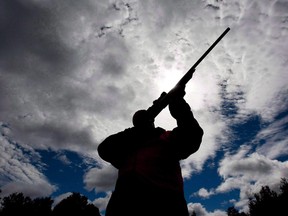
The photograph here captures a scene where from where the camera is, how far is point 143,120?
3252 millimetres

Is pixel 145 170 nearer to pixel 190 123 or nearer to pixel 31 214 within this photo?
pixel 190 123

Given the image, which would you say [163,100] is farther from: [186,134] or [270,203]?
[270,203]

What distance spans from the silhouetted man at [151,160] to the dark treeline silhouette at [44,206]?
55.2 meters

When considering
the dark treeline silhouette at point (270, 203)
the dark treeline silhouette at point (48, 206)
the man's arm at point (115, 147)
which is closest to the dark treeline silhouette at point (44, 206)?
the dark treeline silhouette at point (48, 206)

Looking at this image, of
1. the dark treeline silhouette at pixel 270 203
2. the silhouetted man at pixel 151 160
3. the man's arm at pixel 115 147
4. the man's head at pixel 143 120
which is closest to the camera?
the silhouetted man at pixel 151 160

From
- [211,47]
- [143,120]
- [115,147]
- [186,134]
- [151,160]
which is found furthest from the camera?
[211,47]

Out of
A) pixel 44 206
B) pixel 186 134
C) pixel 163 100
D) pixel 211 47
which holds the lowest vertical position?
pixel 186 134

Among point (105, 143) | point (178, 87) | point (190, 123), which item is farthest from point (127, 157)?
point (178, 87)

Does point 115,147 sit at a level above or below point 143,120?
below

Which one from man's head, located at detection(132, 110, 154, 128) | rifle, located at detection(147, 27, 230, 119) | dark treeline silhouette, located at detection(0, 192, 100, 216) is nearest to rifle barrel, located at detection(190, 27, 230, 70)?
rifle, located at detection(147, 27, 230, 119)

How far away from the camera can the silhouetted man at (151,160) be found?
2.24 m

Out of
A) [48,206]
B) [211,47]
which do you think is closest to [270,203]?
[211,47]

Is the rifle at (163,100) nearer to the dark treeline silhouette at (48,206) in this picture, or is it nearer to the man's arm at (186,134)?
the man's arm at (186,134)

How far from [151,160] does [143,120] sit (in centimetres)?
83
